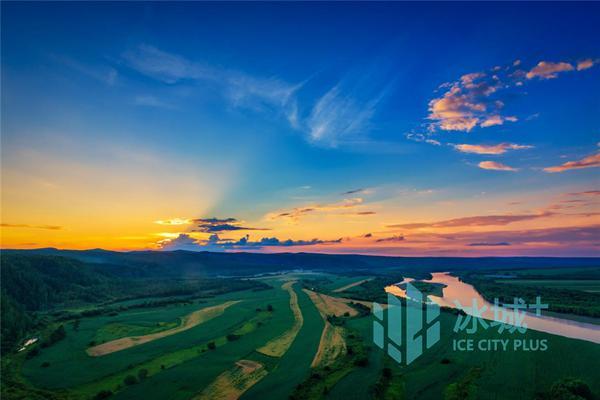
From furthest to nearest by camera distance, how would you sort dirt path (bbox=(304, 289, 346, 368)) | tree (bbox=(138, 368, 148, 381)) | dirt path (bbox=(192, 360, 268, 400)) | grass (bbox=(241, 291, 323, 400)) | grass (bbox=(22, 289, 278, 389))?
dirt path (bbox=(304, 289, 346, 368)) < grass (bbox=(22, 289, 278, 389)) < tree (bbox=(138, 368, 148, 381)) < dirt path (bbox=(192, 360, 268, 400)) < grass (bbox=(241, 291, 323, 400))

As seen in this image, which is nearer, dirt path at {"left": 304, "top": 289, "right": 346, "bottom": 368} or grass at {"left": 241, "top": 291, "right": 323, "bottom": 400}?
grass at {"left": 241, "top": 291, "right": 323, "bottom": 400}

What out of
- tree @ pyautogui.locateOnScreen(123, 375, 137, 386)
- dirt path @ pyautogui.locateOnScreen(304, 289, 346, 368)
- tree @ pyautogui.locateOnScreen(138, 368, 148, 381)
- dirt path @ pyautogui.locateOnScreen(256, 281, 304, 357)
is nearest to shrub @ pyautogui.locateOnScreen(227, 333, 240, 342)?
dirt path @ pyautogui.locateOnScreen(256, 281, 304, 357)

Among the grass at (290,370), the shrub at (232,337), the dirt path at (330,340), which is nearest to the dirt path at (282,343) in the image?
the grass at (290,370)

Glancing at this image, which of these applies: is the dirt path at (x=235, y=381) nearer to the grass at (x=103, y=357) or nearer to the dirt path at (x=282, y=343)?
the dirt path at (x=282, y=343)

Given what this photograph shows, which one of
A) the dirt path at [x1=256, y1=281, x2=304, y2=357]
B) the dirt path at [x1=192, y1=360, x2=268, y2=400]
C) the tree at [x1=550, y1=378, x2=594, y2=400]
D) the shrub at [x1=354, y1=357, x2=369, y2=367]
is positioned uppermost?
the tree at [x1=550, y1=378, x2=594, y2=400]

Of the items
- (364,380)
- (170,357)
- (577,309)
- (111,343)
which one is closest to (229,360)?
(170,357)

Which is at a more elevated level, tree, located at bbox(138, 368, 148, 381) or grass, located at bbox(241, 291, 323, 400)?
grass, located at bbox(241, 291, 323, 400)

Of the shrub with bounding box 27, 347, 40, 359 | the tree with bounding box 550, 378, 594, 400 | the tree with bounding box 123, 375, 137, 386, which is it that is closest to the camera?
the tree with bounding box 550, 378, 594, 400

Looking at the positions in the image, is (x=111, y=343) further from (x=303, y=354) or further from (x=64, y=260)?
(x=64, y=260)

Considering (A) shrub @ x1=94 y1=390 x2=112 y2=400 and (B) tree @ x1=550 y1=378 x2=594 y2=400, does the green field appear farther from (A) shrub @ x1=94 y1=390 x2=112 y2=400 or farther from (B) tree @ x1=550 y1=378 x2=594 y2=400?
(B) tree @ x1=550 y1=378 x2=594 y2=400
